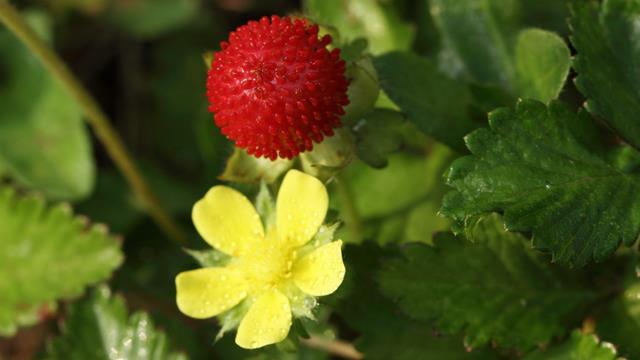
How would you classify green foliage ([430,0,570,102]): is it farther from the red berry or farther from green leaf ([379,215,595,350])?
the red berry

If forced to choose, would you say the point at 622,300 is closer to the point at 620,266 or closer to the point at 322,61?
the point at 620,266

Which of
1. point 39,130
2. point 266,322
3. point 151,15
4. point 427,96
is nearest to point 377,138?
point 427,96

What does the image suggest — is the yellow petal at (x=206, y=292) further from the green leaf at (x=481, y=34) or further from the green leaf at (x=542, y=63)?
the green leaf at (x=481, y=34)

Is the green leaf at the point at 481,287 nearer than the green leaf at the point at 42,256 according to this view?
Yes

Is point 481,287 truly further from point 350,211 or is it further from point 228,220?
point 228,220

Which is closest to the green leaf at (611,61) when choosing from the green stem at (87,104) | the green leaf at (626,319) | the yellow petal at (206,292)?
the green leaf at (626,319)

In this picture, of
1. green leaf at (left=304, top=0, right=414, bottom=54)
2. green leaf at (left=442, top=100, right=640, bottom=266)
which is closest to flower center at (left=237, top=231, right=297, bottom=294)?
green leaf at (left=442, top=100, right=640, bottom=266)
